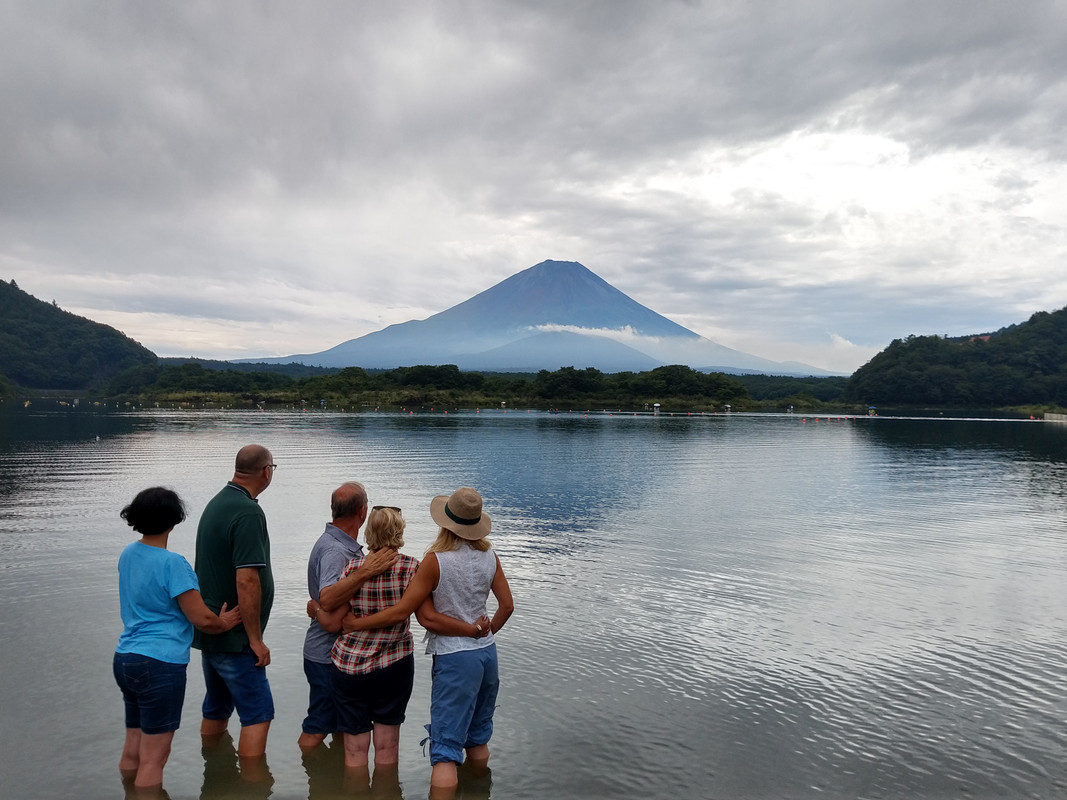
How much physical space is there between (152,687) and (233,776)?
4.70 ft

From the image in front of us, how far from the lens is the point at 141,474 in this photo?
27.6 m

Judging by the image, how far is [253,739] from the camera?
18.2 feet

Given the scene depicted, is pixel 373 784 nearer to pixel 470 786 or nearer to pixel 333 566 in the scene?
pixel 470 786

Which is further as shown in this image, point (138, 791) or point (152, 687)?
point (138, 791)

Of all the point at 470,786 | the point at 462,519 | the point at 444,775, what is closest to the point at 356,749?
the point at 444,775

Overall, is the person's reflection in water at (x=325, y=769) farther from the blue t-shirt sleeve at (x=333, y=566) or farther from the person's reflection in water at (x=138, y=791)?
the blue t-shirt sleeve at (x=333, y=566)

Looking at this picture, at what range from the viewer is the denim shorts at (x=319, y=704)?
18.6ft

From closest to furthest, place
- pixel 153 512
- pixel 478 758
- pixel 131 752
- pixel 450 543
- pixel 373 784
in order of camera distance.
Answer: pixel 153 512 → pixel 450 543 → pixel 131 752 → pixel 373 784 → pixel 478 758

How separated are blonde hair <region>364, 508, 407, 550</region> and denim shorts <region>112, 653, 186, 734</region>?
4.91ft

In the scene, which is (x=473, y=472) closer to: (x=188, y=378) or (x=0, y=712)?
(x=0, y=712)

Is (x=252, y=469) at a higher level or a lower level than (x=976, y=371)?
lower

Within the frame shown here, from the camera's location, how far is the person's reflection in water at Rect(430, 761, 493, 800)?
5.14 m

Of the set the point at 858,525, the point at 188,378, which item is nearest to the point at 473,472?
the point at 858,525

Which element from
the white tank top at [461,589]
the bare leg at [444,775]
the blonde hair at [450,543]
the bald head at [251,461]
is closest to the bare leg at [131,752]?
the bald head at [251,461]
